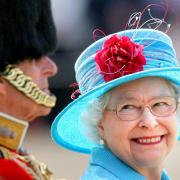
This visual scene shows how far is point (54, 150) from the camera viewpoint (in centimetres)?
563

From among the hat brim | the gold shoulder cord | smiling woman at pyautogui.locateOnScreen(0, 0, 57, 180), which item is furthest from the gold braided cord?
the hat brim

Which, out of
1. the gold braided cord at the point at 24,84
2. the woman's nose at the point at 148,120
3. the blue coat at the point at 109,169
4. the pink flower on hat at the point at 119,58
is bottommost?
the blue coat at the point at 109,169

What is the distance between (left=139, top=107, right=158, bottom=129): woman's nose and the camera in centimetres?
254

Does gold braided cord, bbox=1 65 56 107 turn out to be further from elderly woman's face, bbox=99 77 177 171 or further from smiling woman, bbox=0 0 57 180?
elderly woman's face, bbox=99 77 177 171

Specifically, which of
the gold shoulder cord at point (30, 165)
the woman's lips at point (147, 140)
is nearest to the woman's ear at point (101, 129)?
the woman's lips at point (147, 140)

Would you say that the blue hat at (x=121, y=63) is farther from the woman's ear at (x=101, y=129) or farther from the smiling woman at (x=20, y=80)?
the smiling woman at (x=20, y=80)

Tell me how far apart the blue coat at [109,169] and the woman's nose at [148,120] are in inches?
6.1

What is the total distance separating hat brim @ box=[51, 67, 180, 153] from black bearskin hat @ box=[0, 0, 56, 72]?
424mm

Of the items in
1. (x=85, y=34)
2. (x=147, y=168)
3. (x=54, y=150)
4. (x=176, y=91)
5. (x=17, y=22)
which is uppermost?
(x=17, y=22)

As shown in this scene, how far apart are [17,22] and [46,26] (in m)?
0.14

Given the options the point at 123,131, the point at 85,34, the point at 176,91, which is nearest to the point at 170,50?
the point at 176,91

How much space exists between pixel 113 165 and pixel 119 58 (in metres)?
0.37

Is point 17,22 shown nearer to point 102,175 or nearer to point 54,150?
point 102,175

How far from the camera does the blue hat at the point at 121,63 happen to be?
8.43 feet
